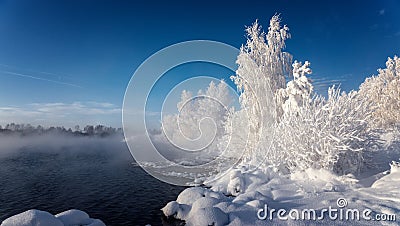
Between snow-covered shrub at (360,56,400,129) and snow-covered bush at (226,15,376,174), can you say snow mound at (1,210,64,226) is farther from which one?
snow-covered shrub at (360,56,400,129)

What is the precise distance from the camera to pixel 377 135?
13305mm

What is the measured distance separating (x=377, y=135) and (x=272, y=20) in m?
14.7

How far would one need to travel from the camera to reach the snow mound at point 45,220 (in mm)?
6977

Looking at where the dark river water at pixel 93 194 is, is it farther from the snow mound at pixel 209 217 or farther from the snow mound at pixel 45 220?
the snow mound at pixel 209 217

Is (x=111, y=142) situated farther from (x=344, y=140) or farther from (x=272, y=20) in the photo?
(x=344, y=140)

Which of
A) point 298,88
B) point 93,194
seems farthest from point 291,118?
point 93,194

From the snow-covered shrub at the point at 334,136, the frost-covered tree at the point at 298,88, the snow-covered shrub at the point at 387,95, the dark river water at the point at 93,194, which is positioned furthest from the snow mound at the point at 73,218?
the snow-covered shrub at the point at 387,95

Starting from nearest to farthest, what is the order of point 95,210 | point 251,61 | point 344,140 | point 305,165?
point 95,210
point 344,140
point 305,165
point 251,61

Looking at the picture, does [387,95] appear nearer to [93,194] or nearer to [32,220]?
[93,194]

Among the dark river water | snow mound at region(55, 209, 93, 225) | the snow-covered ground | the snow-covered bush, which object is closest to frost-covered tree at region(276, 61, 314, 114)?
the snow-covered bush

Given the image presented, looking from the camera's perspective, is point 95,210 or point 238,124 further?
point 238,124

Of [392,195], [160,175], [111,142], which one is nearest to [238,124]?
[160,175]

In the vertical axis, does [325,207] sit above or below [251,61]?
below

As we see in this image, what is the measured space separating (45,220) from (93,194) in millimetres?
6677
